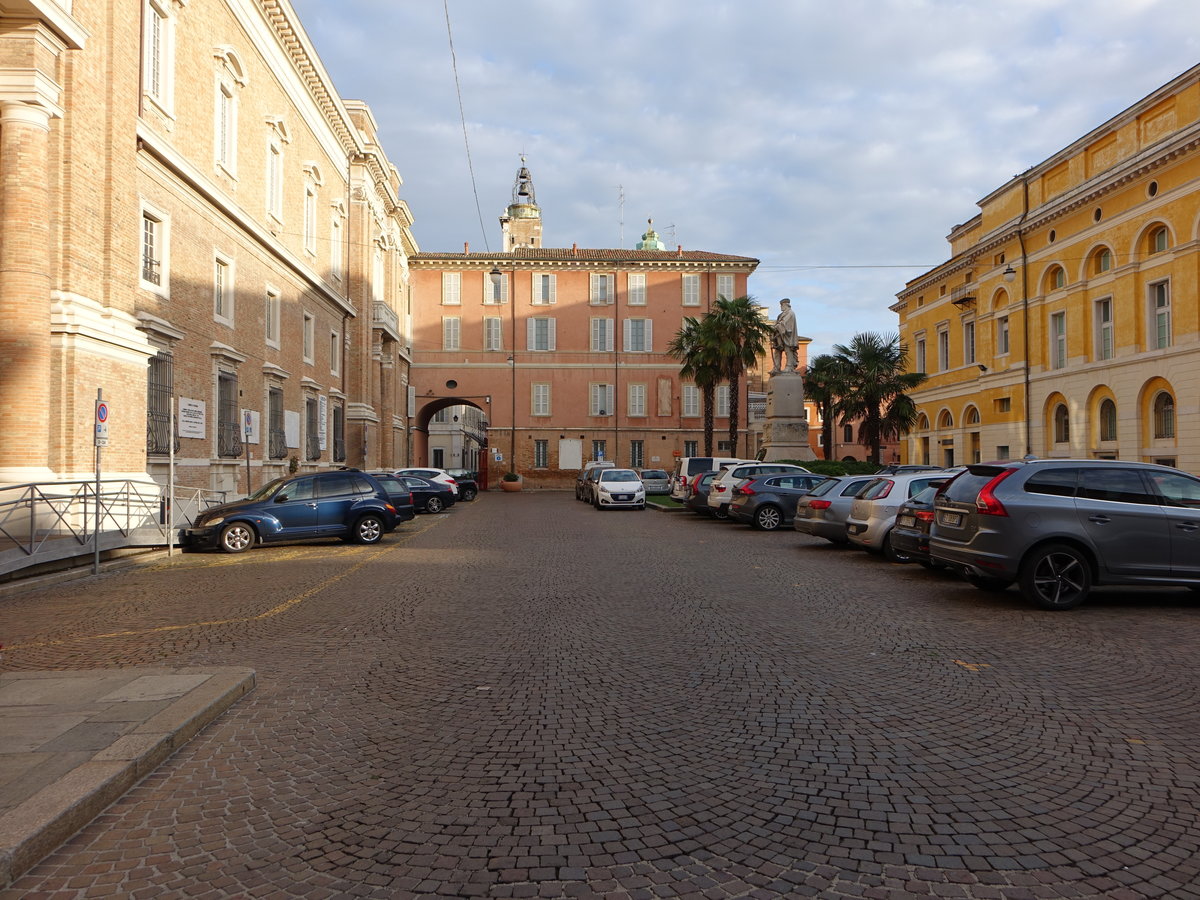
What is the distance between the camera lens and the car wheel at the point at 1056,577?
9039mm

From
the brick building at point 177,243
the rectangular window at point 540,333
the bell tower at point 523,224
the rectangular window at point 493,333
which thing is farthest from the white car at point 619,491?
the bell tower at point 523,224

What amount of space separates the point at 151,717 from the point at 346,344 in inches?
1389

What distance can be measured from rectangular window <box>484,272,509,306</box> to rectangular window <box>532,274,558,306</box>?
181 centimetres

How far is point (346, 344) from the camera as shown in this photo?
1517 inches

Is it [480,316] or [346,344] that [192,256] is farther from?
[480,316]

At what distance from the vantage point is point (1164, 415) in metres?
29.2

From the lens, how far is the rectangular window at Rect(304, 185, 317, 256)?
32.0 meters

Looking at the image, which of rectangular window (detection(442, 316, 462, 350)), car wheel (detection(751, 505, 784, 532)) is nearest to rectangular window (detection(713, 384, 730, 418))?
rectangular window (detection(442, 316, 462, 350))

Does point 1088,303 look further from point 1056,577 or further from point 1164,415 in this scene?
point 1056,577

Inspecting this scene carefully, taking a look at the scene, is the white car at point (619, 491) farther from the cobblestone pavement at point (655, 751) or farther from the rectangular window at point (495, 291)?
the rectangular window at point (495, 291)

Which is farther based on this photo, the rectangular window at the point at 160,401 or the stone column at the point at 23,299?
the rectangular window at the point at 160,401

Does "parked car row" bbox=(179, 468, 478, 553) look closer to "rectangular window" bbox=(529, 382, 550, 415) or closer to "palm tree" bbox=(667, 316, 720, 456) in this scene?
A: "palm tree" bbox=(667, 316, 720, 456)

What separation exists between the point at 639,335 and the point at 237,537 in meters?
40.8

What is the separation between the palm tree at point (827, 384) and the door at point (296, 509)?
27.0m
